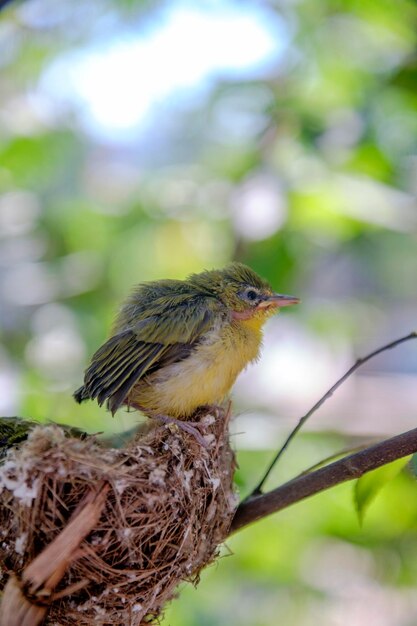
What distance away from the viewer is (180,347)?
115 inches

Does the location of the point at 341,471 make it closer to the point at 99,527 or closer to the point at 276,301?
the point at 99,527

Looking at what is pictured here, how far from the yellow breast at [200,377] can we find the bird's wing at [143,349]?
4cm

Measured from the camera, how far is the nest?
212cm

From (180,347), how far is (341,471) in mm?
906

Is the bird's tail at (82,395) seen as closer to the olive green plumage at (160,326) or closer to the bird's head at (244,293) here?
the olive green plumage at (160,326)

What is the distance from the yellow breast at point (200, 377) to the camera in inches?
112

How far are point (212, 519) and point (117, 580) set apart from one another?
1.24ft

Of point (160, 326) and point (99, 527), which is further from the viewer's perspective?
point (160, 326)

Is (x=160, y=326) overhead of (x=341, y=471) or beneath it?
overhead

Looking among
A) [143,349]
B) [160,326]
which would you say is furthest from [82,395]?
[160,326]

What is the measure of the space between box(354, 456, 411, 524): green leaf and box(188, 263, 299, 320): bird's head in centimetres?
95

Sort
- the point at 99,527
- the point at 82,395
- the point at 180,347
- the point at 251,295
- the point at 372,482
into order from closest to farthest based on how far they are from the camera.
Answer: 1. the point at 99,527
2. the point at 372,482
3. the point at 82,395
4. the point at 180,347
5. the point at 251,295

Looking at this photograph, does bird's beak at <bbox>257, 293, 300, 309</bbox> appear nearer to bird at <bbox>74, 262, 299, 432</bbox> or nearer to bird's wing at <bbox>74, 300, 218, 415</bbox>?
bird at <bbox>74, 262, 299, 432</bbox>

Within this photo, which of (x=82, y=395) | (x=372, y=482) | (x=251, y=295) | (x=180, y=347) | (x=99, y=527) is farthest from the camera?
(x=251, y=295)
